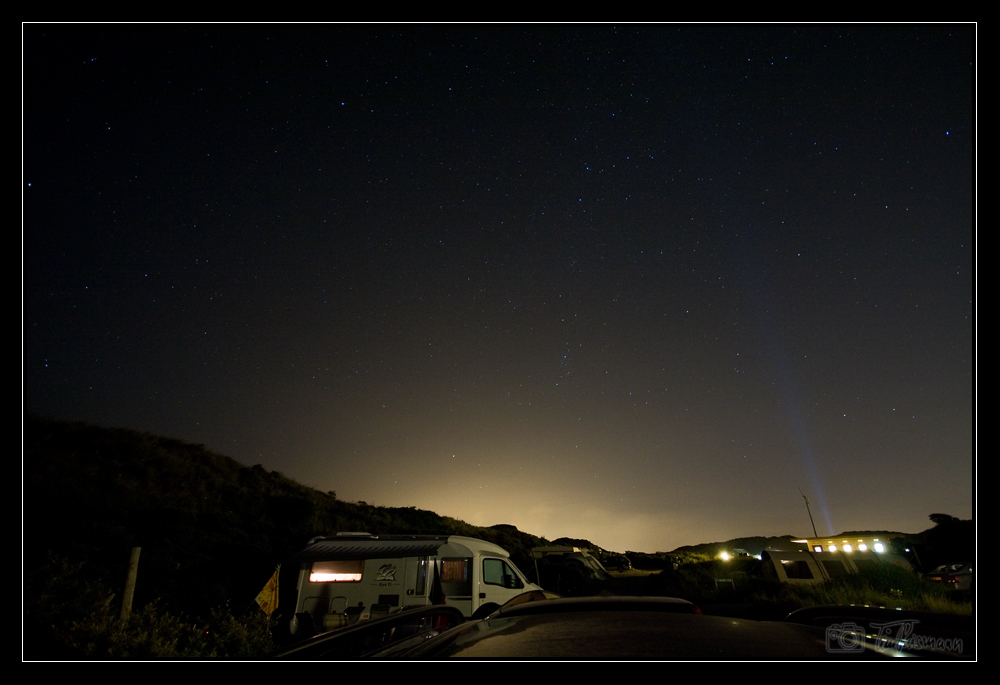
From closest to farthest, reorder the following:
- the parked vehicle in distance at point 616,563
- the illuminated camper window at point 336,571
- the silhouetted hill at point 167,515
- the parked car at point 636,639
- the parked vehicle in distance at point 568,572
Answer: the parked car at point 636,639
the illuminated camper window at point 336,571
the silhouetted hill at point 167,515
the parked vehicle in distance at point 568,572
the parked vehicle in distance at point 616,563

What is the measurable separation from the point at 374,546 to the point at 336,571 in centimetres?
94

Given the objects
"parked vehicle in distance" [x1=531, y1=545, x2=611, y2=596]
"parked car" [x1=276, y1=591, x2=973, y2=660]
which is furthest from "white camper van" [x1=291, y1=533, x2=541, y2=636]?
"parked vehicle in distance" [x1=531, y1=545, x2=611, y2=596]

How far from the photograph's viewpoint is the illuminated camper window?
9.87 m

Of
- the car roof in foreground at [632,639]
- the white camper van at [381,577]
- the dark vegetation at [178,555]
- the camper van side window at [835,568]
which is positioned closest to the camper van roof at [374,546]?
the white camper van at [381,577]

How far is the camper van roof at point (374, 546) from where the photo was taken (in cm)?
950

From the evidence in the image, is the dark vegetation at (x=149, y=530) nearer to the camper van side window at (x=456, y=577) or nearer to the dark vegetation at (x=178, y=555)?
the dark vegetation at (x=178, y=555)

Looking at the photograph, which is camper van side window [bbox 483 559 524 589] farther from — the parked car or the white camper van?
the parked car

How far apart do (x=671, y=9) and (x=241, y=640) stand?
10.4m

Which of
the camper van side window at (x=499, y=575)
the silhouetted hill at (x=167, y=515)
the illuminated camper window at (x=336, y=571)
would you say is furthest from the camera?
the silhouetted hill at (x=167, y=515)

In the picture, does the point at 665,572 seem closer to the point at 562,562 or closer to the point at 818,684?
the point at 562,562

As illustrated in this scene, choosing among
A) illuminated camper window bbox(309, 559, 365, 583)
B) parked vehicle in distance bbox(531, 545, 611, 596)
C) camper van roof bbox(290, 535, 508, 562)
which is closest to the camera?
camper van roof bbox(290, 535, 508, 562)

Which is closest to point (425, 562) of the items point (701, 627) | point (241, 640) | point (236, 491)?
point (241, 640)

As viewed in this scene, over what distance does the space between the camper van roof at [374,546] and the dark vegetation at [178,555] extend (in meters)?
0.94

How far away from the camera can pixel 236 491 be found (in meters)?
24.7
